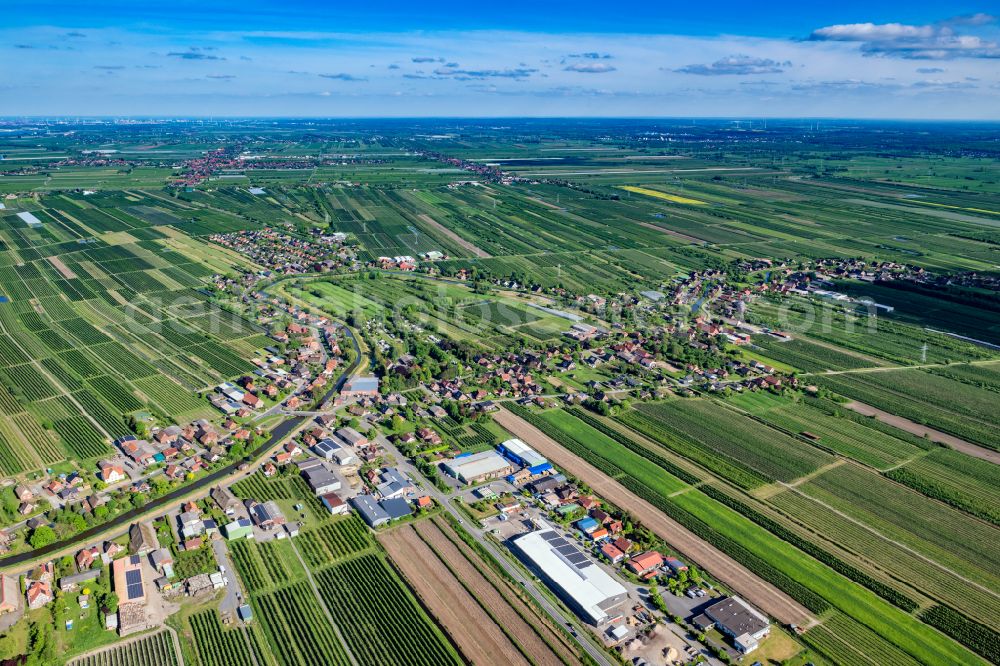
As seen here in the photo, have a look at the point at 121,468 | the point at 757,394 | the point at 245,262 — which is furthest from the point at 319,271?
the point at 757,394

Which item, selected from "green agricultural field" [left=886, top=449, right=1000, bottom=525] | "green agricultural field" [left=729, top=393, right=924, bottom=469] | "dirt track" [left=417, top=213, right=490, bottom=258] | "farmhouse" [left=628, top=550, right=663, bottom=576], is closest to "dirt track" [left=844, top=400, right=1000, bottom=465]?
"green agricultural field" [left=886, top=449, right=1000, bottom=525]

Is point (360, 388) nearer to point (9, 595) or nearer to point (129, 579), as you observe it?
point (129, 579)

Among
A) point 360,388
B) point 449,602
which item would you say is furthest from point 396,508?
point 360,388

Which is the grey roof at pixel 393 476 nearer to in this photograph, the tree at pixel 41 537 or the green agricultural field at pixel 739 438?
the tree at pixel 41 537

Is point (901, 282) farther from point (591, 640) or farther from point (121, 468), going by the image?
point (121, 468)

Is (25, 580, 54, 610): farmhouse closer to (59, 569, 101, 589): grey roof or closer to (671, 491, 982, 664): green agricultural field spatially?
(59, 569, 101, 589): grey roof

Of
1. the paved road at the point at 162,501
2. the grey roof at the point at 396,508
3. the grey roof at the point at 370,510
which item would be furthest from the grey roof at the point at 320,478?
the paved road at the point at 162,501

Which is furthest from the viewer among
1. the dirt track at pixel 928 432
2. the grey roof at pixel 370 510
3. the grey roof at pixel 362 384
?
the grey roof at pixel 362 384
